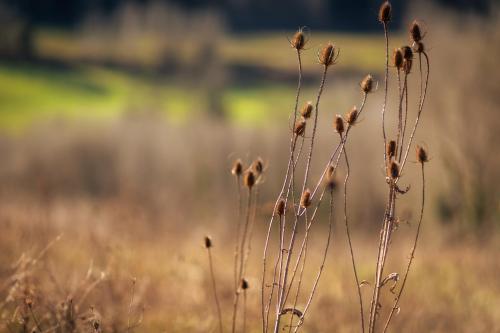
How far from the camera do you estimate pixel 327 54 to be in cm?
198

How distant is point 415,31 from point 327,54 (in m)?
0.34

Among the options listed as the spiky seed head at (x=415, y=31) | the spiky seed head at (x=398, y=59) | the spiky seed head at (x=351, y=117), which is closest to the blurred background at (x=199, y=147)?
the spiky seed head at (x=415, y=31)

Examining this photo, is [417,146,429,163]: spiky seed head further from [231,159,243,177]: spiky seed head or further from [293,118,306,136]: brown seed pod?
[231,159,243,177]: spiky seed head

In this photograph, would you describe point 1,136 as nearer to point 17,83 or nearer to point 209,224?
point 17,83

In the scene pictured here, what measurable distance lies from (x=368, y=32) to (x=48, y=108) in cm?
2043

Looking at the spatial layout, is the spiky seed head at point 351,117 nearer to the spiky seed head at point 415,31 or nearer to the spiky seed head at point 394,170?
the spiky seed head at point 394,170

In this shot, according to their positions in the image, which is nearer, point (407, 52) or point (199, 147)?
point (407, 52)

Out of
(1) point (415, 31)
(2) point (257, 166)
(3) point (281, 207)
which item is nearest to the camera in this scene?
(1) point (415, 31)

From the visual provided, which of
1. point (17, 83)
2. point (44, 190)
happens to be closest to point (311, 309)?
point (44, 190)

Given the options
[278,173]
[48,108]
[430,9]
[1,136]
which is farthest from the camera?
[48,108]

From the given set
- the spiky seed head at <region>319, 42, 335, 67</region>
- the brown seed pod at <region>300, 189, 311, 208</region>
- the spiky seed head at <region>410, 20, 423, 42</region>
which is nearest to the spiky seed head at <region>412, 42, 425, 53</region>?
the spiky seed head at <region>410, 20, 423, 42</region>

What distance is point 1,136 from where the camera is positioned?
26047 millimetres

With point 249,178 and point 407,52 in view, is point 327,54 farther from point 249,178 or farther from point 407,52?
point 249,178

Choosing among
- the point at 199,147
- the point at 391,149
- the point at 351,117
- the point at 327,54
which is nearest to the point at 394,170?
the point at 391,149
